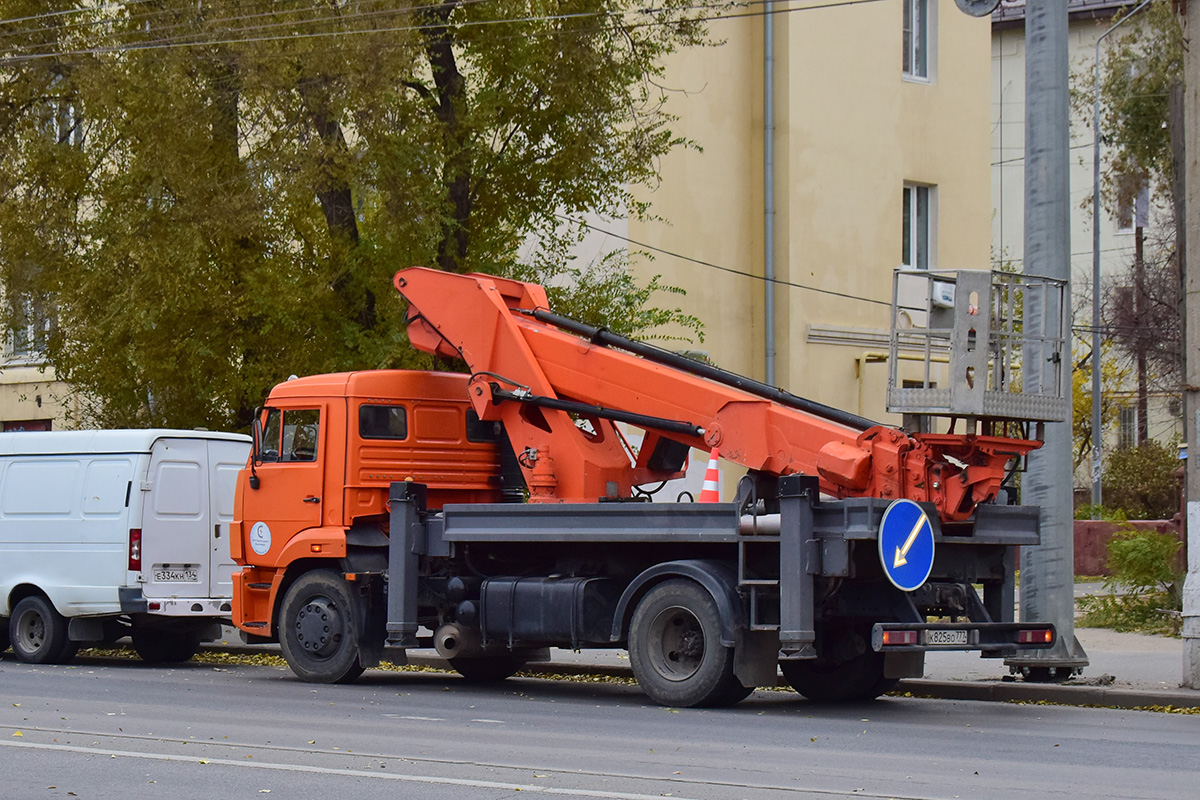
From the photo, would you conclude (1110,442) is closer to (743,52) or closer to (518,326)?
(743,52)

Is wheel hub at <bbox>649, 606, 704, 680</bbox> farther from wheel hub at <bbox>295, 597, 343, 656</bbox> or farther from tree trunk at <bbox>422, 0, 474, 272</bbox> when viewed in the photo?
tree trunk at <bbox>422, 0, 474, 272</bbox>

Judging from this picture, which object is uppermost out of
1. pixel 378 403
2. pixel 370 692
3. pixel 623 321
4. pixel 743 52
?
pixel 743 52

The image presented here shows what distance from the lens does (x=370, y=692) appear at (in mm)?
14242

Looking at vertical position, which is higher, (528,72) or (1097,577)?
(528,72)

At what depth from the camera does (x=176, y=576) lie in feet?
55.7

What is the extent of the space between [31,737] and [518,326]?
565 centimetres

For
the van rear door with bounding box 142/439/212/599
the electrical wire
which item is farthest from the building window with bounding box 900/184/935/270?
the van rear door with bounding box 142/439/212/599

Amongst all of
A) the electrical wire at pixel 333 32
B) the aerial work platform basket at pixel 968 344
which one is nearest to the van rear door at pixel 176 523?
the electrical wire at pixel 333 32

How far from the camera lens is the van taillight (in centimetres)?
1680

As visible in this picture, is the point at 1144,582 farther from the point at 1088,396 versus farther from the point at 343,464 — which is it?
the point at 1088,396

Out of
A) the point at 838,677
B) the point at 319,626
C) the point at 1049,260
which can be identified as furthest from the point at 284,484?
the point at 1049,260

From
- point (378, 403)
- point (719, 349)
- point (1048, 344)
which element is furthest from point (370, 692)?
point (719, 349)

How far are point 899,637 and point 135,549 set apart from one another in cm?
831

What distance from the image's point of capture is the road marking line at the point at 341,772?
841 centimetres
